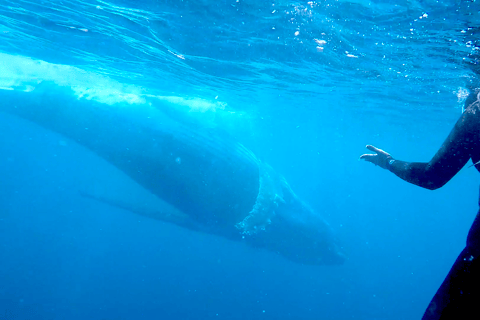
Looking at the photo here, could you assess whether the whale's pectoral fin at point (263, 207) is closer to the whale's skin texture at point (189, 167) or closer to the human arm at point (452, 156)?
the whale's skin texture at point (189, 167)

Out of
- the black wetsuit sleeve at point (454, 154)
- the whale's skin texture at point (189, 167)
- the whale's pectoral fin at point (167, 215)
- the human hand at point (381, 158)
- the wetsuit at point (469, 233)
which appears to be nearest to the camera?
the wetsuit at point (469, 233)

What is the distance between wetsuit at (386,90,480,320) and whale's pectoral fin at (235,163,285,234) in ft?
35.9

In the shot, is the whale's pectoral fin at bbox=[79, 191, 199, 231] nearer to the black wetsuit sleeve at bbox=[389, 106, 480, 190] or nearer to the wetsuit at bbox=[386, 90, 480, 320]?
the wetsuit at bbox=[386, 90, 480, 320]

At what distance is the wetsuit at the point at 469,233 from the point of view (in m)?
2.25

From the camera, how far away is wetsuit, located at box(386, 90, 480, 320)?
7.38ft

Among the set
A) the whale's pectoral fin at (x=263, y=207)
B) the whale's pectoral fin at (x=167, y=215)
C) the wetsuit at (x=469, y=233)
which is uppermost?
the wetsuit at (x=469, y=233)

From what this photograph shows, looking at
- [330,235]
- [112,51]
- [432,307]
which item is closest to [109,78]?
[112,51]

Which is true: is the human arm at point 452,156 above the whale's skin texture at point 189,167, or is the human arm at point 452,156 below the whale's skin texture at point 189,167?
above

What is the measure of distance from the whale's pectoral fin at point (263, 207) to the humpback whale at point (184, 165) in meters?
0.05

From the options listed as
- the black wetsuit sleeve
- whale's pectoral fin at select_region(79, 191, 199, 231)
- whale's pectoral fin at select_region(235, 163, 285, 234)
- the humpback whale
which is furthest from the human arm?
whale's pectoral fin at select_region(79, 191, 199, 231)

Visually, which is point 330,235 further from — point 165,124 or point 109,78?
point 109,78

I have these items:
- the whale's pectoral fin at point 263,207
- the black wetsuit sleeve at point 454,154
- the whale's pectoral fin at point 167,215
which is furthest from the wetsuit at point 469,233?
the whale's pectoral fin at point 167,215

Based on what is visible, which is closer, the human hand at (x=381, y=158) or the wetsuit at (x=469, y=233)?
the wetsuit at (x=469, y=233)

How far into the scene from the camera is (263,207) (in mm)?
14508
